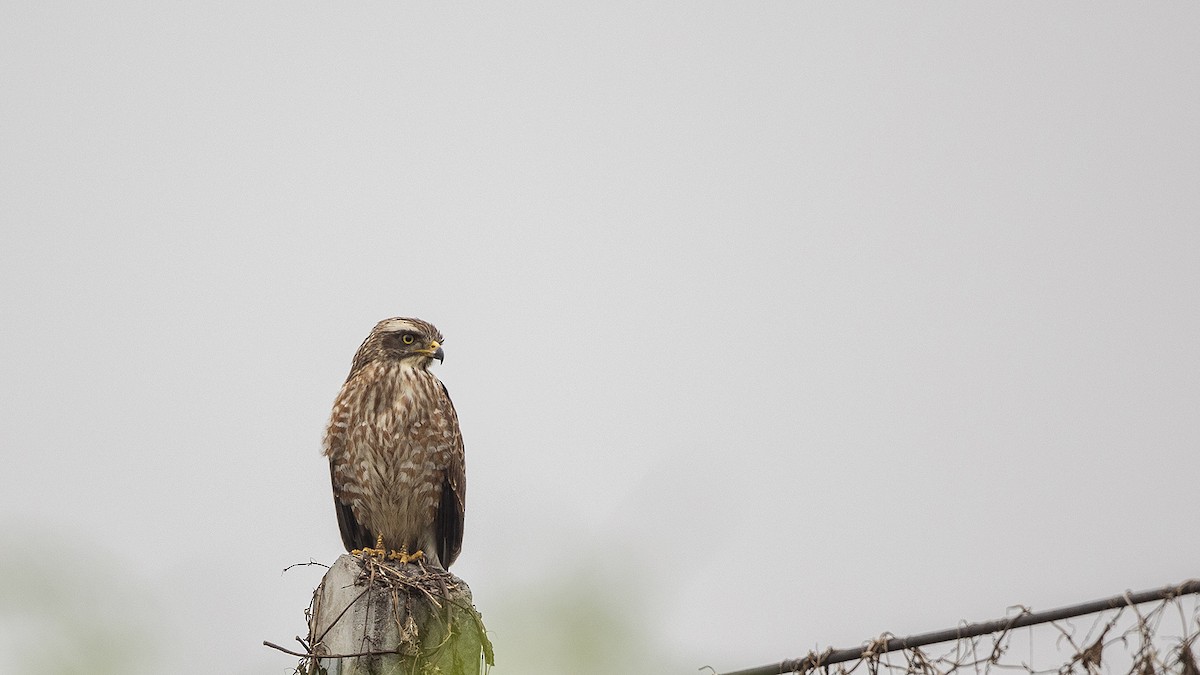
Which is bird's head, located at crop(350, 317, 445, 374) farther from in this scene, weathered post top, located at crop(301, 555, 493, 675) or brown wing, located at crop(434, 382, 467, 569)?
weathered post top, located at crop(301, 555, 493, 675)

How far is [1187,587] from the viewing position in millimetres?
1996

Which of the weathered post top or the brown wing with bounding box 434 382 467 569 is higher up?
the brown wing with bounding box 434 382 467 569

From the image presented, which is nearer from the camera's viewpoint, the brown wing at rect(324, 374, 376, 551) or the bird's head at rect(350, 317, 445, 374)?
the brown wing at rect(324, 374, 376, 551)

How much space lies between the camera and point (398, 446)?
6004mm

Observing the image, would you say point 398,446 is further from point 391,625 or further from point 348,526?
point 391,625

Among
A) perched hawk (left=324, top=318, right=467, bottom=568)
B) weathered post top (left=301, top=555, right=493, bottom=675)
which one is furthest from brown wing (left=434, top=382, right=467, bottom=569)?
weathered post top (left=301, top=555, right=493, bottom=675)

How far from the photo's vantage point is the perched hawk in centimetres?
601

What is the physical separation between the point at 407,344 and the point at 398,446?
0.54m

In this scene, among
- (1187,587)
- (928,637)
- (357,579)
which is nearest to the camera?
(1187,587)

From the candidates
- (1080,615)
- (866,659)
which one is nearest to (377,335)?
(866,659)

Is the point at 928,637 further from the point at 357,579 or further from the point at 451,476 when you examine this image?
the point at 451,476

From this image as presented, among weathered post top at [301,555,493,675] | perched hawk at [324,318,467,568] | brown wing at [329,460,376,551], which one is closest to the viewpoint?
weathered post top at [301,555,493,675]

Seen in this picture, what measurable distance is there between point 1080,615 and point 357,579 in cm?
206

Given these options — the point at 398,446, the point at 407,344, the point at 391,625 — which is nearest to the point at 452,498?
the point at 398,446
